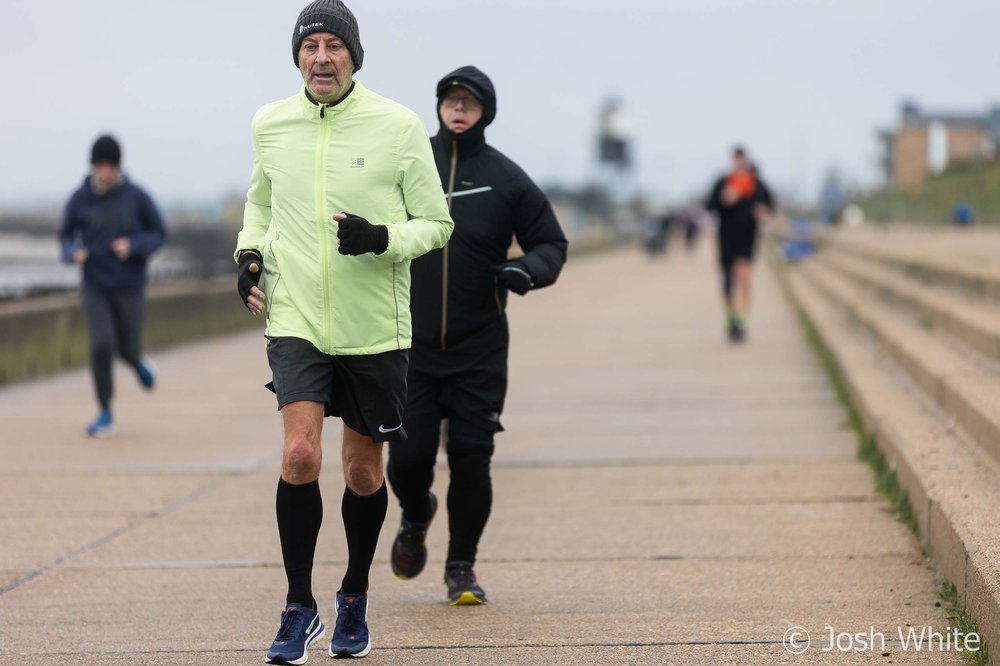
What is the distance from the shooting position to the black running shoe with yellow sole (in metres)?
5.66

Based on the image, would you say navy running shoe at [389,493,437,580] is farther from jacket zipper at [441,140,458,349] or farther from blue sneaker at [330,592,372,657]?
blue sneaker at [330,592,372,657]

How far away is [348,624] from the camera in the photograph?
16.0ft

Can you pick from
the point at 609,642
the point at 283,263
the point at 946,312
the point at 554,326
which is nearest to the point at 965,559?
the point at 609,642

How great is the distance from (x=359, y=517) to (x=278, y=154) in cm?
112

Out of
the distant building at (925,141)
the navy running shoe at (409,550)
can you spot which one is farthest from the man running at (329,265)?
the distant building at (925,141)

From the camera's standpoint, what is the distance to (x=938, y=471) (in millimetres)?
6457

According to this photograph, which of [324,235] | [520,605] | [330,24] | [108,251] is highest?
[330,24]

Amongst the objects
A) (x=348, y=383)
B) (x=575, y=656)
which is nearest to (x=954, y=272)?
(x=575, y=656)

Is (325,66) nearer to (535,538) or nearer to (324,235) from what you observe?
(324,235)

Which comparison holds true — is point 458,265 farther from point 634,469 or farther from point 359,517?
point 634,469

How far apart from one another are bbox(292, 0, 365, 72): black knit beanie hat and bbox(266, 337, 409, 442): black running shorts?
85 centimetres

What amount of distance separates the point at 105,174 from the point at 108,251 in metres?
0.49

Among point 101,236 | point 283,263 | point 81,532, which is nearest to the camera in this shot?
point 283,263
